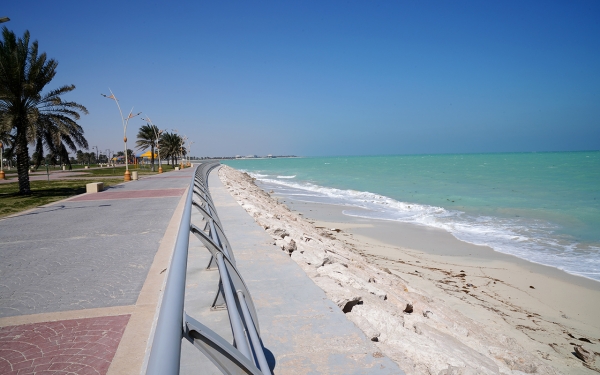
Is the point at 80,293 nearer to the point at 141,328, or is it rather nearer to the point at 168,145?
the point at 141,328

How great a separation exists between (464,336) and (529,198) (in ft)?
70.7

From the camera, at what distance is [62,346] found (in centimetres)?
329

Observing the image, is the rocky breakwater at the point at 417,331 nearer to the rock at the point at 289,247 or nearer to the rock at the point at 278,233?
the rock at the point at 289,247

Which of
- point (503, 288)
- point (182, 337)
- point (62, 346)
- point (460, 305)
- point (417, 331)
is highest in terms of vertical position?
point (182, 337)

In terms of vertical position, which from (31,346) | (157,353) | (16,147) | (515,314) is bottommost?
(515,314)

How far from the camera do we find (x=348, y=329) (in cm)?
290

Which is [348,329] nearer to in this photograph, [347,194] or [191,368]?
[191,368]

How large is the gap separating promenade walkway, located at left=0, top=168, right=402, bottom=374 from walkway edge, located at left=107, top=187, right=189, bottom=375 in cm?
1

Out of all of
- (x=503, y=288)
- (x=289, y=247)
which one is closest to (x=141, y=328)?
(x=289, y=247)

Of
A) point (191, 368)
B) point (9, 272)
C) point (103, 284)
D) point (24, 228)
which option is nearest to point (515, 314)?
point (191, 368)

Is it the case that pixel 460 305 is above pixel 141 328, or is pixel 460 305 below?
below

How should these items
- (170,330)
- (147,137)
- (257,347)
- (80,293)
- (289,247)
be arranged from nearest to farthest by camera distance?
(170,330)
(257,347)
(80,293)
(289,247)
(147,137)

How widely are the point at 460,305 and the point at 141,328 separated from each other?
5.36m

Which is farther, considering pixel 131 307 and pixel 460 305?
pixel 460 305
